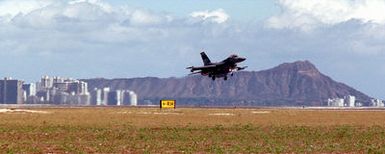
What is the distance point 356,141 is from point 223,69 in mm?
85849

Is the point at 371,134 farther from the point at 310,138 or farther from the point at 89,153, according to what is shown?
the point at 89,153

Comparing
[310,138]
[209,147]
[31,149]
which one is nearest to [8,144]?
[31,149]

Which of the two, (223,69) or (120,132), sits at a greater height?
(223,69)

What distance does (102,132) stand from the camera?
70000mm

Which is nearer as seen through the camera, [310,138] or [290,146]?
[290,146]

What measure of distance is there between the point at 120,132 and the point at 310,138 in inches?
608

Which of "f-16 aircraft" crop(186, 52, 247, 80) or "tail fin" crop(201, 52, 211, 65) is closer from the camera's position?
"f-16 aircraft" crop(186, 52, 247, 80)

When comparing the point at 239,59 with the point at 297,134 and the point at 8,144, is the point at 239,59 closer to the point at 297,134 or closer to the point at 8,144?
the point at 297,134

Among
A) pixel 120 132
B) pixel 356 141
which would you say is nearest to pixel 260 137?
pixel 356 141

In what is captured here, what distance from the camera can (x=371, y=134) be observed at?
2741 inches

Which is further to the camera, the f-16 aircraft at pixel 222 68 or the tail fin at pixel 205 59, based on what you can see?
the tail fin at pixel 205 59

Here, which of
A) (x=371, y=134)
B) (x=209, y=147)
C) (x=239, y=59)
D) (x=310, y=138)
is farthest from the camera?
(x=239, y=59)

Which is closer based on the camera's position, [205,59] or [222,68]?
[222,68]

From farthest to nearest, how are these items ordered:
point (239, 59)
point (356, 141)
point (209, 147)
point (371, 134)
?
point (239, 59) → point (371, 134) → point (356, 141) → point (209, 147)
